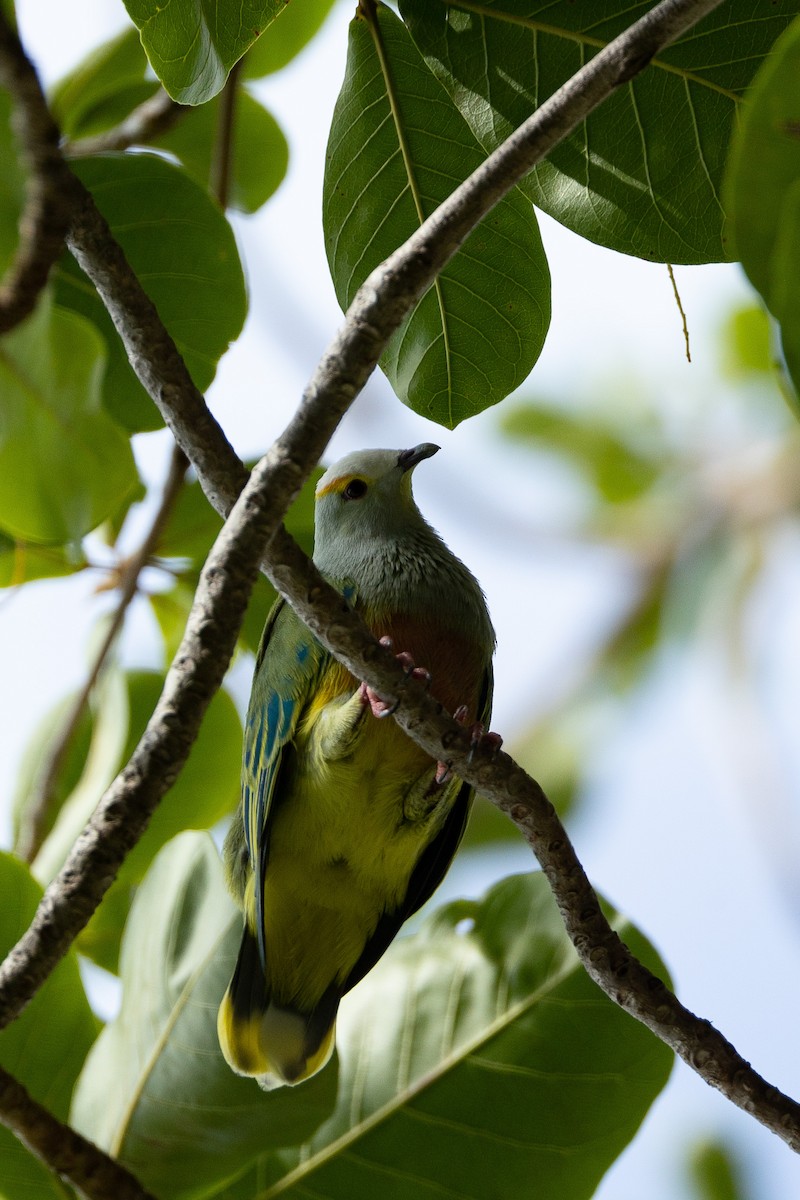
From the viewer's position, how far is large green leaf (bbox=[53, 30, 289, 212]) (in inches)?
112

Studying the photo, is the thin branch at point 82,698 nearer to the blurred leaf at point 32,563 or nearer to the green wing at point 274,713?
the blurred leaf at point 32,563

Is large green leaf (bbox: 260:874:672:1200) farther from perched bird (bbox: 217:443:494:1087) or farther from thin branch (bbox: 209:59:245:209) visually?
thin branch (bbox: 209:59:245:209)

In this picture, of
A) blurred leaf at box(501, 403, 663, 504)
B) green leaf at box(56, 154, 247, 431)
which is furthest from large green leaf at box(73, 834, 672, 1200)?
blurred leaf at box(501, 403, 663, 504)

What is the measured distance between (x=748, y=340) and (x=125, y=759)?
142 inches

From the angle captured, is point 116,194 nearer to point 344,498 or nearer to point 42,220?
point 344,498

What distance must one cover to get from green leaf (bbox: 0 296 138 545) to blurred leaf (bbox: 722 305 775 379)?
4223 millimetres

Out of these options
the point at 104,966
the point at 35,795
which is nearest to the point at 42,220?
the point at 35,795

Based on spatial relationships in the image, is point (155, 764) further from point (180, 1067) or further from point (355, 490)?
point (355, 490)

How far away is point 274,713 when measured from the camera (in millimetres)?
2359

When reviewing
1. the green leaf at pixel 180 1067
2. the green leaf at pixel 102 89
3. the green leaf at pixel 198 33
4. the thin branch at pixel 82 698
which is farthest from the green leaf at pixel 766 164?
the green leaf at pixel 102 89

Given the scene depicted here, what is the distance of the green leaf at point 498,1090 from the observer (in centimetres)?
199

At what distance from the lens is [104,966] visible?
105 inches

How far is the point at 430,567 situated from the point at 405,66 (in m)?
Answer: 0.99

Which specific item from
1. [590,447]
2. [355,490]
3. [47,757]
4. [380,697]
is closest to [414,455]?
[355,490]
